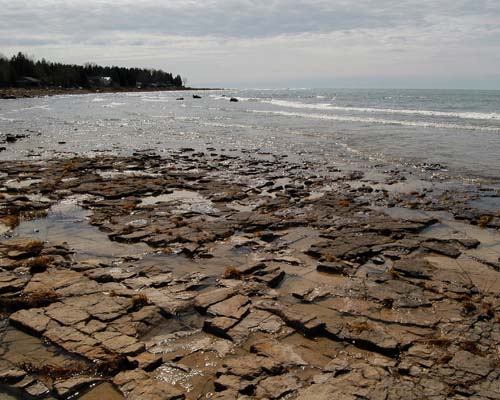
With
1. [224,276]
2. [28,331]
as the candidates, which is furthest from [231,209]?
[28,331]

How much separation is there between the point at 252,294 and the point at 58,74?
518 ft

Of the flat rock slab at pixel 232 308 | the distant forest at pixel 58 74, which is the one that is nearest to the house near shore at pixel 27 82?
Answer: the distant forest at pixel 58 74

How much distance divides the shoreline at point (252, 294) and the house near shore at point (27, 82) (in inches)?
5139

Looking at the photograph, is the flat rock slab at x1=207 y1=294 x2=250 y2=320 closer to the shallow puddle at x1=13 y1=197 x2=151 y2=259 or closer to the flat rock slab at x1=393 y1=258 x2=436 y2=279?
→ the shallow puddle at x1=13 y1=197 x2=151 y2=259

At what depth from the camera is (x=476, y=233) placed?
472 inches

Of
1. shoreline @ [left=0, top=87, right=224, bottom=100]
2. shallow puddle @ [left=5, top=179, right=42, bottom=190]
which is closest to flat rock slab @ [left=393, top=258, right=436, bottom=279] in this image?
shallow puddle @ [left=5, top=179, right=42, bottom=190]

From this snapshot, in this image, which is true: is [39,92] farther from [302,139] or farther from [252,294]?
[252,294]

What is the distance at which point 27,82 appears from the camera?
128 m

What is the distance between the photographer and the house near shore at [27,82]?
127m

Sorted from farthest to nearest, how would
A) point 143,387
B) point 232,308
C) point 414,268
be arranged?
1. point 414,268
2. point 232,308
3. point 143,387

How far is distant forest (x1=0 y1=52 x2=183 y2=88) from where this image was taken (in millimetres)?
126188

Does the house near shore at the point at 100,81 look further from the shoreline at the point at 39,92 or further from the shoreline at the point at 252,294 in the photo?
the shoreline at the point at 252,294

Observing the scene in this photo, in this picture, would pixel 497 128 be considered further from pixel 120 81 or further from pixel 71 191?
pixel 120 81

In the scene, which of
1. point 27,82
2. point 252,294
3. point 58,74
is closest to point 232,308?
point 252,294
